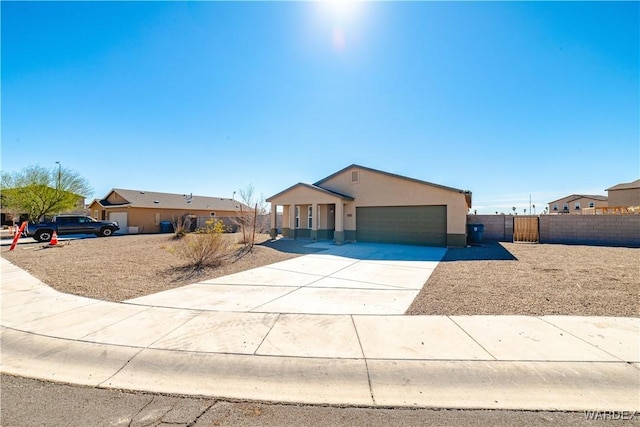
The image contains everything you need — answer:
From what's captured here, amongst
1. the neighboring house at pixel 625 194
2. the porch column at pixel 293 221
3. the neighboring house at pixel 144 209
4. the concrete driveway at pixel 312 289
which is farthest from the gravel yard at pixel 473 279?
the neighboring house at pixel 625 194

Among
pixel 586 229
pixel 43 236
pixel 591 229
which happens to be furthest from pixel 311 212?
pixel 43 236

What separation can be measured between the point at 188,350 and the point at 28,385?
5.59ft

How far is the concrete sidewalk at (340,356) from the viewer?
2980mm

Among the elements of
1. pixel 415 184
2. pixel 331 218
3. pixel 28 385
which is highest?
pixel 415 184

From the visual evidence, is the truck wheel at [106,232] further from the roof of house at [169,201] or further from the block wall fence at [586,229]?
the block wall fence at [586,229]

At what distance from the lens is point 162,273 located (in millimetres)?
8680

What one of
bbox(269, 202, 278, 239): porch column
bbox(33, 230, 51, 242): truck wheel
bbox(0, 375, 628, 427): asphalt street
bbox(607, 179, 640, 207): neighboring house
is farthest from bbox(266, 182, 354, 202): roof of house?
bbox(607, 179, 640, 207): neighboring house

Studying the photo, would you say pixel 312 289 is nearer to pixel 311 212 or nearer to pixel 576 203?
pixel 311 212

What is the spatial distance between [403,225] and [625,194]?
36.8 meters

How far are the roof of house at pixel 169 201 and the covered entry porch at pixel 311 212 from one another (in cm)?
849

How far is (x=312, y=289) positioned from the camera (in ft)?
23.0

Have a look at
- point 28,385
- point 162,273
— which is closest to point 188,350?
point 28,385

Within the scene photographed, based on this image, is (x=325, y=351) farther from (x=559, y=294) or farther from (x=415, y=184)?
(x=415, y=184)

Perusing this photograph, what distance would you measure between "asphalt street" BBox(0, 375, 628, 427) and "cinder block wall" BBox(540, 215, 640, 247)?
1952 centimetres
